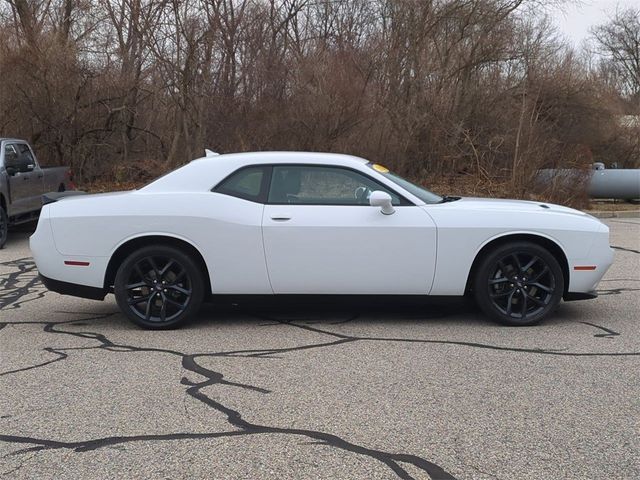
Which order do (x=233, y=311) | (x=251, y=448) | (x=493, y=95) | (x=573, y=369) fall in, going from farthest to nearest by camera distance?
(x=493, y=95)
(x=233, y=311)
(x=573, y=369)
(x=251, y=448)

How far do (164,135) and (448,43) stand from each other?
8.76m

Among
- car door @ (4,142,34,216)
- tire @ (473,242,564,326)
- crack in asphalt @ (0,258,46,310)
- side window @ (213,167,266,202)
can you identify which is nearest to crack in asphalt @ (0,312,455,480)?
side window @ (213,167,266,202)

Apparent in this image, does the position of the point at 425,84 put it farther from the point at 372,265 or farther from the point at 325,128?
the point at 372,265

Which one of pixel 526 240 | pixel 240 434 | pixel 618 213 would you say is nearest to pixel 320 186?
pixel 526 240

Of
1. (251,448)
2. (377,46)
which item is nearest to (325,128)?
(377,46)

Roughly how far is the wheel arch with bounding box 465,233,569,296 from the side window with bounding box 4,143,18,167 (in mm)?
8871

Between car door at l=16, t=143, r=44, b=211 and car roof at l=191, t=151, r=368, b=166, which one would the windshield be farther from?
car door at l=16, t=143, r=44, b=211

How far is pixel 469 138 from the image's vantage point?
18.3 m

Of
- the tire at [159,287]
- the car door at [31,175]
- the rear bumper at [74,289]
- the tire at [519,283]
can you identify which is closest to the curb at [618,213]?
the tire at [519,283]

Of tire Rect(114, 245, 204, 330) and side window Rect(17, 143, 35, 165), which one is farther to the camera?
side window Rect(17, 143, 35, 165)

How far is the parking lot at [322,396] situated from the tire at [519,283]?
6.6 inches

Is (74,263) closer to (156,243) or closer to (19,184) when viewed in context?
(156,243)

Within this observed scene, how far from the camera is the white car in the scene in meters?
5.86

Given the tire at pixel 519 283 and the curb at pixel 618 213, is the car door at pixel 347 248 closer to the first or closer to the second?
the tire at pixel 519 283
